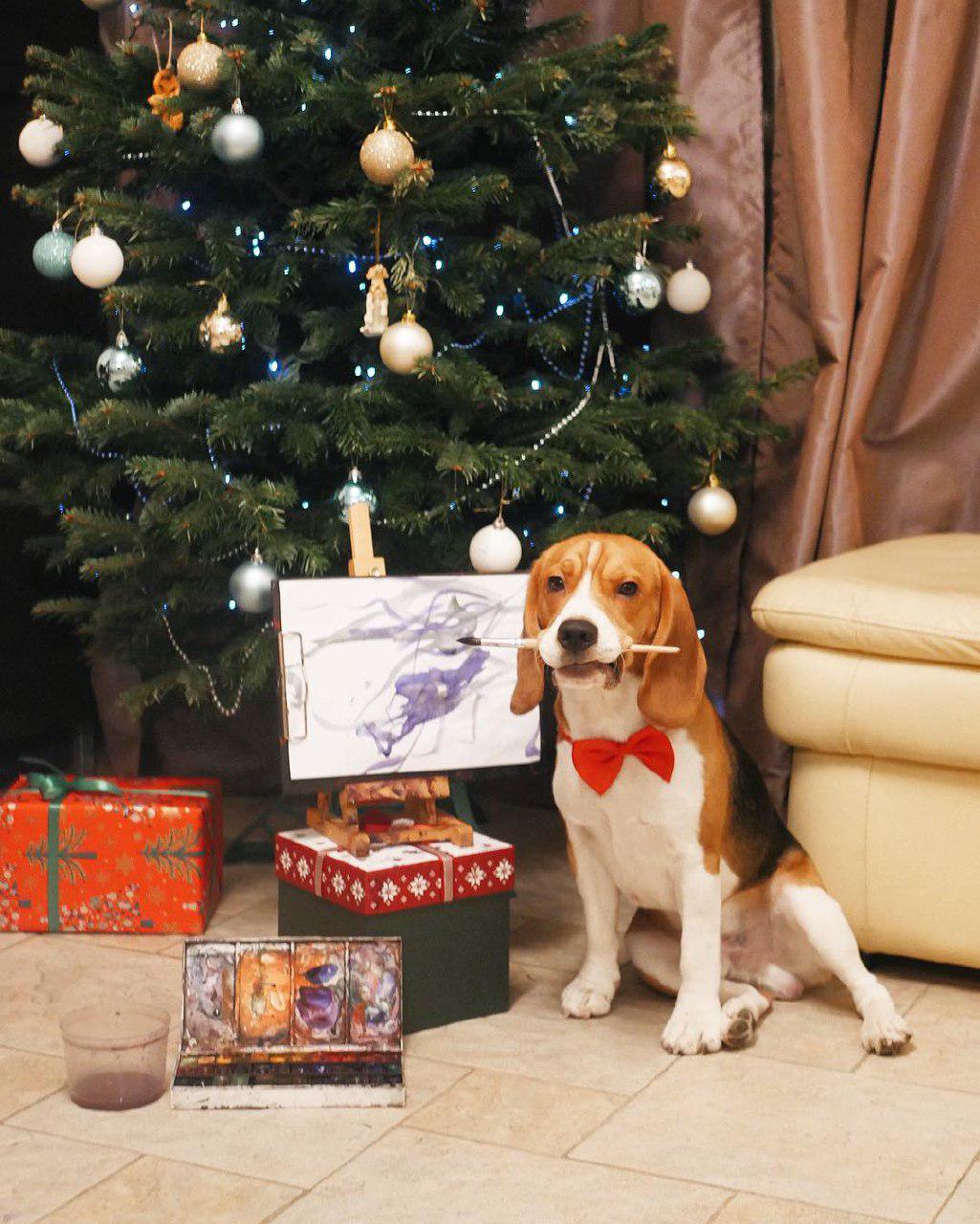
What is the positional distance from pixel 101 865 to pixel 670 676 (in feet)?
3.53

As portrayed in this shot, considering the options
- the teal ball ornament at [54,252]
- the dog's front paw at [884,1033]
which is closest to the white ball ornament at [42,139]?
the teal ball ornament at [54,252]

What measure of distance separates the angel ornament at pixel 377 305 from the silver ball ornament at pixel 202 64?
0.40 meters

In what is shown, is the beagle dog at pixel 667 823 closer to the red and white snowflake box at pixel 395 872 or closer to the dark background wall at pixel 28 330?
the red and white snowflake box at pixel 395 872

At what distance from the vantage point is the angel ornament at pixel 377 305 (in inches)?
99.3

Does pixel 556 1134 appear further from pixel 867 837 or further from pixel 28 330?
pixel 28 330

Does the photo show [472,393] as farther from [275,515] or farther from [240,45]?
[240,45]

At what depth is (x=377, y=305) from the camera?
2520mm

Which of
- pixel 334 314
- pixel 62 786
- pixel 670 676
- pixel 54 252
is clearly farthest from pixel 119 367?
pixel 670 676

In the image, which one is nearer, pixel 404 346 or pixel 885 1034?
pixel 885 1034

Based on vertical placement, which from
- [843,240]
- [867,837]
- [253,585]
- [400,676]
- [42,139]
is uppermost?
[42,139]

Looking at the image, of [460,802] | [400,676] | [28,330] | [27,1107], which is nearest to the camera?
[27,1107]

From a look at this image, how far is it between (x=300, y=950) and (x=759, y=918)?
698 mm

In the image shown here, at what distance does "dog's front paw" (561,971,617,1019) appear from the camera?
2281mm

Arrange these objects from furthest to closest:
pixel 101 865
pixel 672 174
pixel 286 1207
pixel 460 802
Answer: pixel 672 174 → pixel 460 802 → pixel 101 865 → pixel 286 1207
